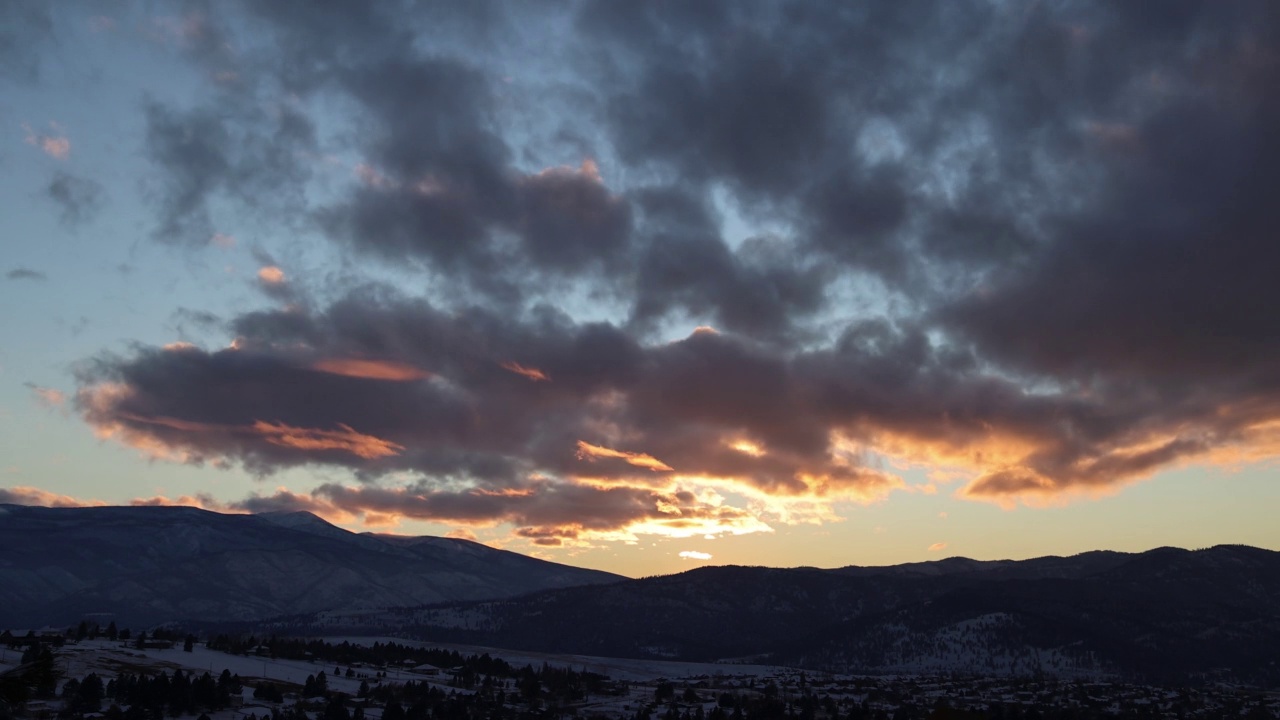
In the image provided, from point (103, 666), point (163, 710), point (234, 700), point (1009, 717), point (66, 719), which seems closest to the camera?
point (66, 719)

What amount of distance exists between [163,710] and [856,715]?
125 m

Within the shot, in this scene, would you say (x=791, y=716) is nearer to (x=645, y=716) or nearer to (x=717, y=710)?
(x=717, y=710)

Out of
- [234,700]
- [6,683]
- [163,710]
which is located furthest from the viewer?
[234,700]

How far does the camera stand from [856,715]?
192 metres

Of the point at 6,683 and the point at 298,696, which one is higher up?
the point at 6,683

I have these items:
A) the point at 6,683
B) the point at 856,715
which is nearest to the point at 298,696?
the point at 856,715

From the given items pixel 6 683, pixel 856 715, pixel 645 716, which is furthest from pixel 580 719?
pixel 6 683

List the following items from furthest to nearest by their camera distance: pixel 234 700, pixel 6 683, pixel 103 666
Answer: pixel 103 666, pixel 234 700, pixel 6 683

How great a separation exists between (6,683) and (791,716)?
18322cm

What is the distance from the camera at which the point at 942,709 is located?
133m

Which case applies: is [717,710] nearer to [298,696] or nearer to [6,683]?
[298,696]

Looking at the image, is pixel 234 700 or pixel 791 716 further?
pixel 791 716

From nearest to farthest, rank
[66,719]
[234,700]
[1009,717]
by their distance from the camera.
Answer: [66,719], [234,700], [1009,717]

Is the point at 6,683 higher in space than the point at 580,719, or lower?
higher
